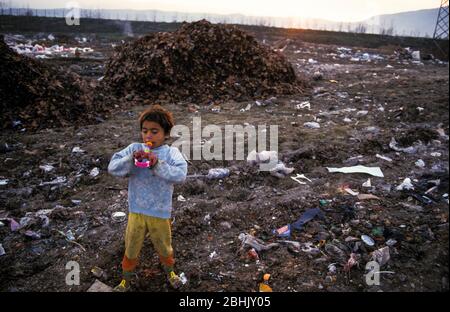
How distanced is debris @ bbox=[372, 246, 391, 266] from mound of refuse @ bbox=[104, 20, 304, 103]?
18.6 ft

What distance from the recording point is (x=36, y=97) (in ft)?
20.9

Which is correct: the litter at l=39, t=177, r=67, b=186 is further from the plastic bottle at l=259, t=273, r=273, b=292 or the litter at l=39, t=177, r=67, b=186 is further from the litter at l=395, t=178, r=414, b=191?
the litter at l=395, t=178, r=414, b=191

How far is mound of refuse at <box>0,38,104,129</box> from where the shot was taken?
5.98m

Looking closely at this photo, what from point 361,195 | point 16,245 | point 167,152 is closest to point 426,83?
point 361,195

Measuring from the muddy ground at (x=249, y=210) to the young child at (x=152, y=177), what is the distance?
0.50 meters

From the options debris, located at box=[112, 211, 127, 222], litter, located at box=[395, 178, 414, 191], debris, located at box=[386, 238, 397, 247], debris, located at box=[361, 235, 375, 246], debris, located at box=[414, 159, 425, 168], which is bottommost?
debris, located at box=[112, 211, 127, 222]

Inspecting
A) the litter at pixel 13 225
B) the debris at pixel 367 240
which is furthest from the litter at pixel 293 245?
the litter at pixel 13 225

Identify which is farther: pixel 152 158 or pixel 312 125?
pixel 312 125

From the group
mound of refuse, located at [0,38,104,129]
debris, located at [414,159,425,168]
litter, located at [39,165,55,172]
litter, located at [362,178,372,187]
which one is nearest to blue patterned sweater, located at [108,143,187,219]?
litter, located at [362,178,372,187]

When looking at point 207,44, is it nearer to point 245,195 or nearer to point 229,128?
point 229,128

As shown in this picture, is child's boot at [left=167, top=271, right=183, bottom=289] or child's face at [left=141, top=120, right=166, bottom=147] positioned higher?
child's face at [left=141, top=120, right=166, bottom=147]

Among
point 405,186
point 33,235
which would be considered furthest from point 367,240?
point 33,235

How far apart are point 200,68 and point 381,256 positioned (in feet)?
22.1

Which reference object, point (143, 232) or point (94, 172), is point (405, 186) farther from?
point (94, 172)
